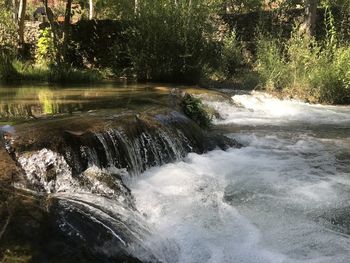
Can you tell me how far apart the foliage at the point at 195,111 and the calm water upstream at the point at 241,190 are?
15.0 inches

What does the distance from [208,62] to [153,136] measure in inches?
284

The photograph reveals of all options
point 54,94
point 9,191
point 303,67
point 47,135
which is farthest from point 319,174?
point 303,67

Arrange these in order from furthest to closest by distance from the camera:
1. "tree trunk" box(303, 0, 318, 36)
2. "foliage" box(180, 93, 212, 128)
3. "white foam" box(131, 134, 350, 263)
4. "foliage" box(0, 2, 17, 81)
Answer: "tree trunk" box(303, 0, 318, 36) < "foliage" box(0, 2, 17, 81) < "foliage" box(180, 93, 212, 128) < "white foam" box(131, 134, 350, 263)

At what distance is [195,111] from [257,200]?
357cm

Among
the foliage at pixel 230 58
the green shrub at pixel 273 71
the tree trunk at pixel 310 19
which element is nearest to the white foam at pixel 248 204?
the green shrub at pixel 273 71

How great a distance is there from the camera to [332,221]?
5.19 meters

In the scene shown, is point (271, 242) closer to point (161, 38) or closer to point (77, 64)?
point (161, 38)

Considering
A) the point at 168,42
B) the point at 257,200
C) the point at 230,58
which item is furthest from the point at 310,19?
the point at 257,200

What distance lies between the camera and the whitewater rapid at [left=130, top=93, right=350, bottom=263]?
15.1 feet

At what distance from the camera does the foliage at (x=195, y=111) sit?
901 cm

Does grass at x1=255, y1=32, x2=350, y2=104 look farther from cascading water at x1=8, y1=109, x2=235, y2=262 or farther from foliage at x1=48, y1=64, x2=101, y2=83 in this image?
cascading water at x1=8, y1=109, x2=235, y2=262

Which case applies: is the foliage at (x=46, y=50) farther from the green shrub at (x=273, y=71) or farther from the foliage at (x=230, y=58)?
the green shrub at (x=273, y=71)

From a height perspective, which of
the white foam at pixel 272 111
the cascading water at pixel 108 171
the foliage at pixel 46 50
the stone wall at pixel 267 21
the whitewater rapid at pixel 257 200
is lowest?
the white foam at pixel 272 111

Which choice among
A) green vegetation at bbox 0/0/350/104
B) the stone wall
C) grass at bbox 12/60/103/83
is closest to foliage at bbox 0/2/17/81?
green vegetation at bbox 0/0/350/104
